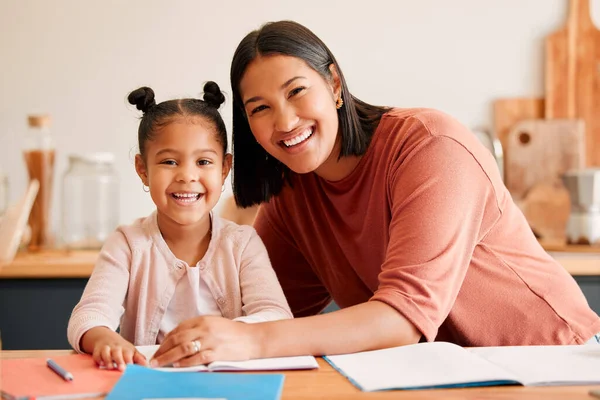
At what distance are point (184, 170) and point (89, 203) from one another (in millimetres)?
1434

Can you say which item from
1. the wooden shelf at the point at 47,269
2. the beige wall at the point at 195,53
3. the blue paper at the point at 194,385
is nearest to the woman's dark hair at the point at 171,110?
the blue paper at the point at 194,385

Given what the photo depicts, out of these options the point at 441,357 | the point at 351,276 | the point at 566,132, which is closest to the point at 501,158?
the point at 566,132

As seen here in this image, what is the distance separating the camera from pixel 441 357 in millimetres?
1076

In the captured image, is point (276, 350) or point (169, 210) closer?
point (276, 350)

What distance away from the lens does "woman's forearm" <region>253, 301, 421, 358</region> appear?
3.69ft

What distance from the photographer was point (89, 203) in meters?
2.75

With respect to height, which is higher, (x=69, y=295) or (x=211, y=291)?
(x=211, y=291)

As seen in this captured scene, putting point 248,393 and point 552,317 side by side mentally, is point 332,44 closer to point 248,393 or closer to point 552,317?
point 552,317

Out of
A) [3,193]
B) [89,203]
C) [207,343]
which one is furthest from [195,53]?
[207,343]

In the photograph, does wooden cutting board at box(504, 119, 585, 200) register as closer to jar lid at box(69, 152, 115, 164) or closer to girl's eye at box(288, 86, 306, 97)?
jar lid at box(69, 152, 115, 164)

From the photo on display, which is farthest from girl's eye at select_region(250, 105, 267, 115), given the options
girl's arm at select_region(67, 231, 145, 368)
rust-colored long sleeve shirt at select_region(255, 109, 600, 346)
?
girl's arm at select_region(67, 231, 145, 368)

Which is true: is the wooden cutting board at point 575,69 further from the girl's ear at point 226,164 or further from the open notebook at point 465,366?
the open notebook at point 465,366

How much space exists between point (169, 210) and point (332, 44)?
1551mm

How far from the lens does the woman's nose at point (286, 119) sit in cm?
139
